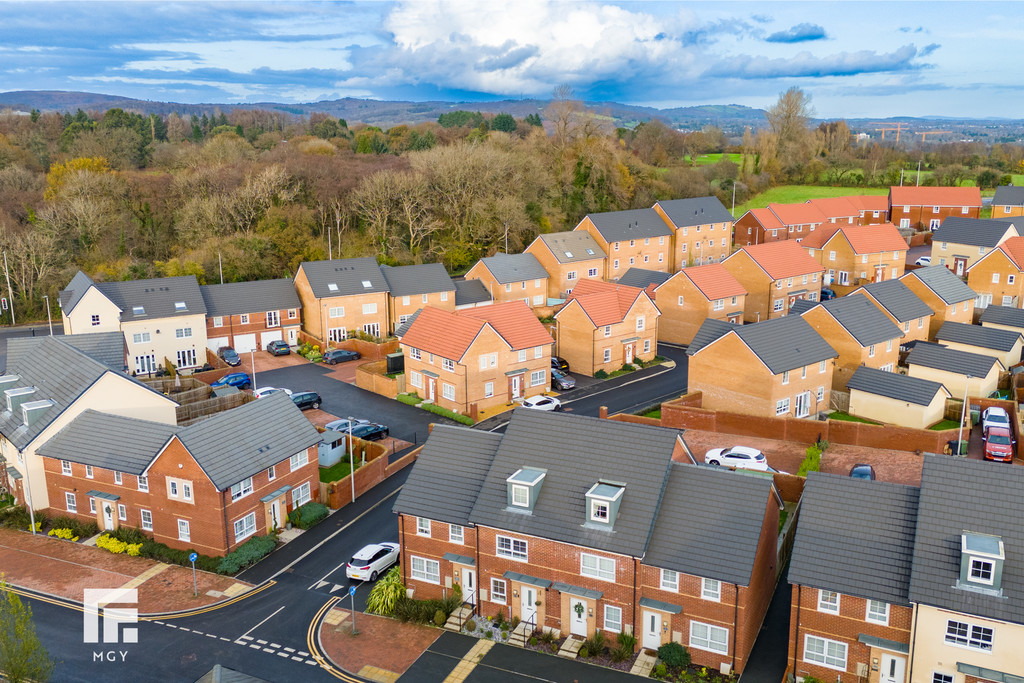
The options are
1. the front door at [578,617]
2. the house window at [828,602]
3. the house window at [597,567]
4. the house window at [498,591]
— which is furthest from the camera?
the house window at [498,591]

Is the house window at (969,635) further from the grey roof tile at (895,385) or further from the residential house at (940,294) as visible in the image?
the residential house at (940,294)

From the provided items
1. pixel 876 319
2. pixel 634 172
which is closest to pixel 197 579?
pixel 876 319

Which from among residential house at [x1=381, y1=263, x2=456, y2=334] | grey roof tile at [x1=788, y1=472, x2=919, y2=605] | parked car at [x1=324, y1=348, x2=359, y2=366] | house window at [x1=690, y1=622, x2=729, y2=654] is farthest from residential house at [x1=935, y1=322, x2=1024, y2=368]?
parked car at [x1=324, y1=348, x2=359, y2=366]

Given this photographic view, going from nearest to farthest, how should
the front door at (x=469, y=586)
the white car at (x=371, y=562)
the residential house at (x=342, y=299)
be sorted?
the front door at (x=469, y=586), the white car at (x=371, y=562), the residential house at (x=342, y=299)

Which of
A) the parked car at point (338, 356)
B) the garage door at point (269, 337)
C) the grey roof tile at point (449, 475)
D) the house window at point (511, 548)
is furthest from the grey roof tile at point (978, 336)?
the garage door at point (269, 337)

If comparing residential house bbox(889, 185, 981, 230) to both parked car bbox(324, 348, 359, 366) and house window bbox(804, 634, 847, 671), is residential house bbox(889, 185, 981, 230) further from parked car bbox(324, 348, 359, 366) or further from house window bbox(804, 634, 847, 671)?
house window bbox(804, 634, 847, 671)

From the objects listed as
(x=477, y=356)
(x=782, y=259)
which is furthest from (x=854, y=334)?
(x=477, y=356)

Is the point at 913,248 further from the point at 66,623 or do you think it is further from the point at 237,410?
the point at 66,623

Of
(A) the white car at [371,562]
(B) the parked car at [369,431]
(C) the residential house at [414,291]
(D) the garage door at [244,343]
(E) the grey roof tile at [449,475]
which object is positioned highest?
(C) the residential house at [414,291]
